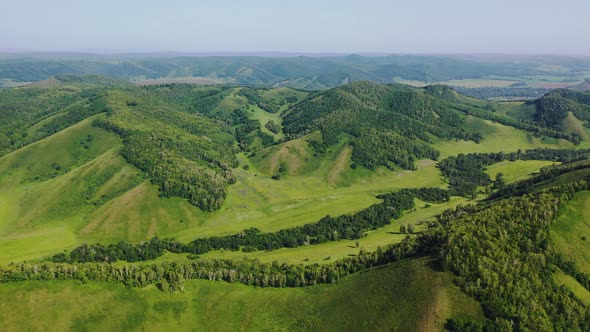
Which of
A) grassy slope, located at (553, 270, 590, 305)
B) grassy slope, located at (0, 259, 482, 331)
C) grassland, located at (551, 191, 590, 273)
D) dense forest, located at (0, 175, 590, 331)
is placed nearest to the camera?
dense forest, located at (0, 175, 590, 331)

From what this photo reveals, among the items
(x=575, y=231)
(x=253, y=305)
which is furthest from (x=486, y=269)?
(x=253, y=305)

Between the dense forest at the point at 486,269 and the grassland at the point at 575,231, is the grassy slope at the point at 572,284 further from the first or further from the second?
the grassland at the point at 575,231

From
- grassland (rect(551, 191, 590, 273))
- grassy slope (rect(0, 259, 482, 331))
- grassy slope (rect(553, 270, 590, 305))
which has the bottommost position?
grassy slope (rect(0, 259, 482, 331))

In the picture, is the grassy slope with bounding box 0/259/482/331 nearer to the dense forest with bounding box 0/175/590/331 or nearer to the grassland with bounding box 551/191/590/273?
the dense forest with bounding box 0/175/590/331

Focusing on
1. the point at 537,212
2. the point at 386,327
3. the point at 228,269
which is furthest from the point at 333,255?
the point at 537,212

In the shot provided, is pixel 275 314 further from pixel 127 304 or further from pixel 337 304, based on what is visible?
pixel 127 304

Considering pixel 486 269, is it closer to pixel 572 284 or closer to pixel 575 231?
pixel 572 284

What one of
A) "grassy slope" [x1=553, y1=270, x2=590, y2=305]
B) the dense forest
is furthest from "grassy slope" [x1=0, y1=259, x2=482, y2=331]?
"grassy slope" [x1=553, y1=270, x2=590, y2=305]
